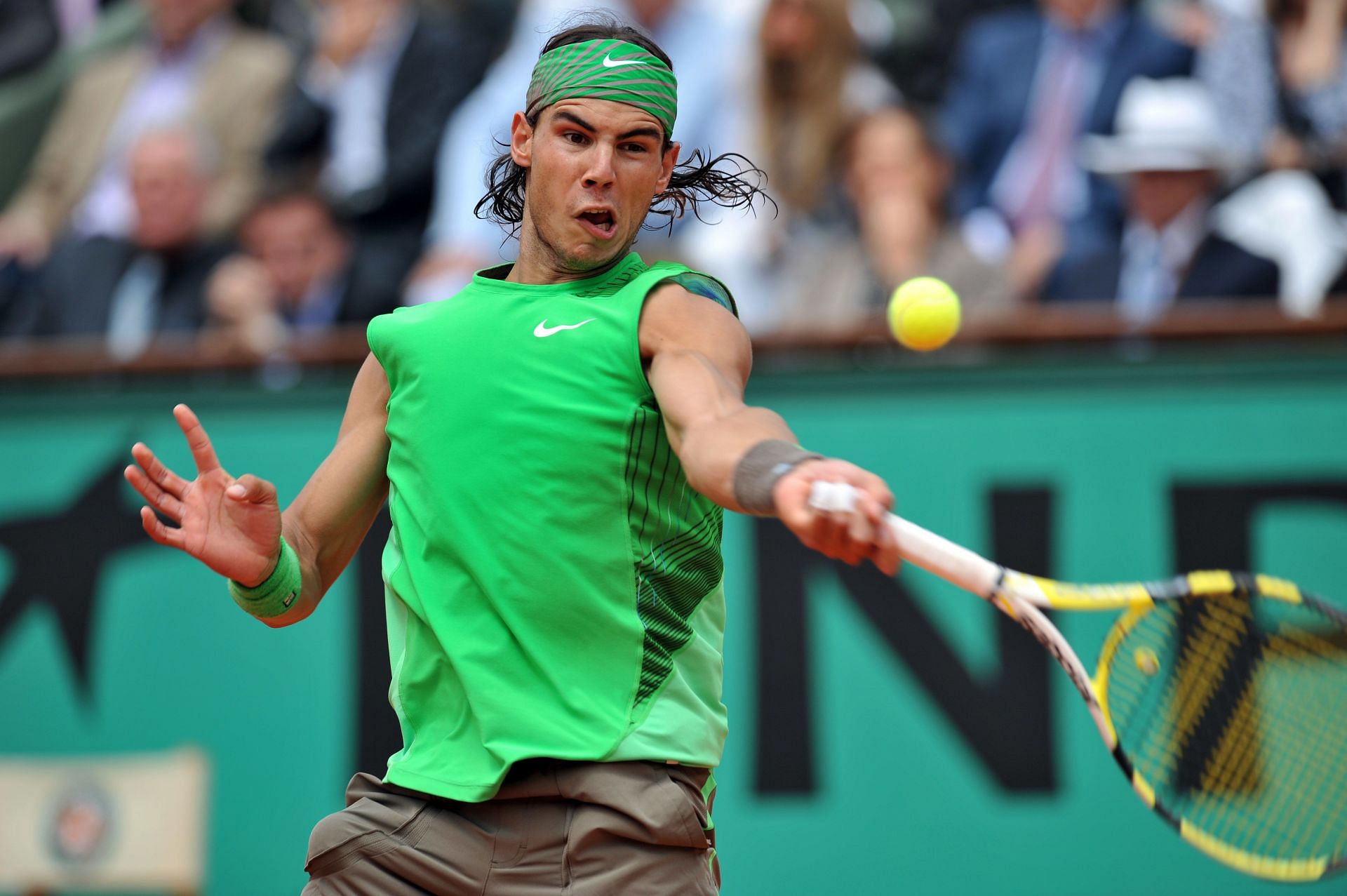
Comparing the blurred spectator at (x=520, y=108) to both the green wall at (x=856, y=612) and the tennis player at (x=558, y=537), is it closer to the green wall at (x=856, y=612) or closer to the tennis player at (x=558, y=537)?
the green wall at (x=856, y=612)

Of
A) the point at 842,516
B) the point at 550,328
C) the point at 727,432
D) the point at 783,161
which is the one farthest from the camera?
the point at 783,161

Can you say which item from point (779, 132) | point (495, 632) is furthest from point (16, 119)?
point (495, 632)

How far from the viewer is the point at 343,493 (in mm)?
3455

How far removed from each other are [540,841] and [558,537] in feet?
1.78

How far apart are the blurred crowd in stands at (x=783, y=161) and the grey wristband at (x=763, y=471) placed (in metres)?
3.88

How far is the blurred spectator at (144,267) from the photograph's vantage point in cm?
801

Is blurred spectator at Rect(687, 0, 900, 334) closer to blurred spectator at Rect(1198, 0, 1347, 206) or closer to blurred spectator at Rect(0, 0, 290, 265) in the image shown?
blurred spectator at Rect(1198, 0, 1347, 206)

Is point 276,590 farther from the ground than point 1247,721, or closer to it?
farther from the ground

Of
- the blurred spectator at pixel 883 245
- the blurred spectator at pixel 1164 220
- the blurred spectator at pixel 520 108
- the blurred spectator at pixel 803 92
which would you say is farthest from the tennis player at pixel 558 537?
the blurred spectator at pixel 803 92

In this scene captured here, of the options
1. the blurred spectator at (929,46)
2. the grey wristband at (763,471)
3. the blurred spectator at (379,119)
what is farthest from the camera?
the blurred spectator at (929,46)

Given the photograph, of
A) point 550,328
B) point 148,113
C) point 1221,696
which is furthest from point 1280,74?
point 148,113

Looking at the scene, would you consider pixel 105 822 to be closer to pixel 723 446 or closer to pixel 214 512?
pixel 214 512

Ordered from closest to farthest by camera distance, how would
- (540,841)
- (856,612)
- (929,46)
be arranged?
1. (540,841)
2. (856,612)
3. (929,46)

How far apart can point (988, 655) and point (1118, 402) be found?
1.09 m
